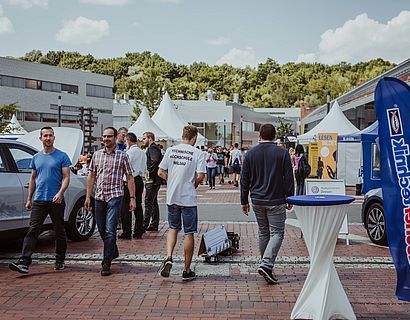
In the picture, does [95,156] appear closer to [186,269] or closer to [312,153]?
[186,269]

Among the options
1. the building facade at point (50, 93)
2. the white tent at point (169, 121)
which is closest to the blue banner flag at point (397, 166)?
the white tent at point (169, 121)

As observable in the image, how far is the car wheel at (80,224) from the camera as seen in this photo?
31.2 feet

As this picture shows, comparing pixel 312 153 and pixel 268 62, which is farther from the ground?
pixel 268 62

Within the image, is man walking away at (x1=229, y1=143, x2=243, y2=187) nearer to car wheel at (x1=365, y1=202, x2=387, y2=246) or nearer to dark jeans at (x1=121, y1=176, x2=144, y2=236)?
dark jeans at (x1=121, y1=176, x2=144, y2=236)

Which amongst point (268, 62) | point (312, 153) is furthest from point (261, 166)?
point (268, 62)

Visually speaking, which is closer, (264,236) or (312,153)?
(264,236)

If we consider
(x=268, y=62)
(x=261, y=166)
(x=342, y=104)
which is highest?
(x=268, y=62)

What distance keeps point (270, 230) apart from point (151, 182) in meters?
3.98

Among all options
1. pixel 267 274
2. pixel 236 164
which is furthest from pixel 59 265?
pixel 236 164

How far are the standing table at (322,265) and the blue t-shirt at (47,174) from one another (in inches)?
133

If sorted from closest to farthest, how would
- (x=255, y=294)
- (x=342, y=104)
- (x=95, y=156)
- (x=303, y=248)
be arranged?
(x=255, y=294), (x=95, y=156), (x=303, y=248), (x=342, y=104)

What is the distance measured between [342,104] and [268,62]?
64.6 metres

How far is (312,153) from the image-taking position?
84.9 feet

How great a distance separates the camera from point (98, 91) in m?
73.7
